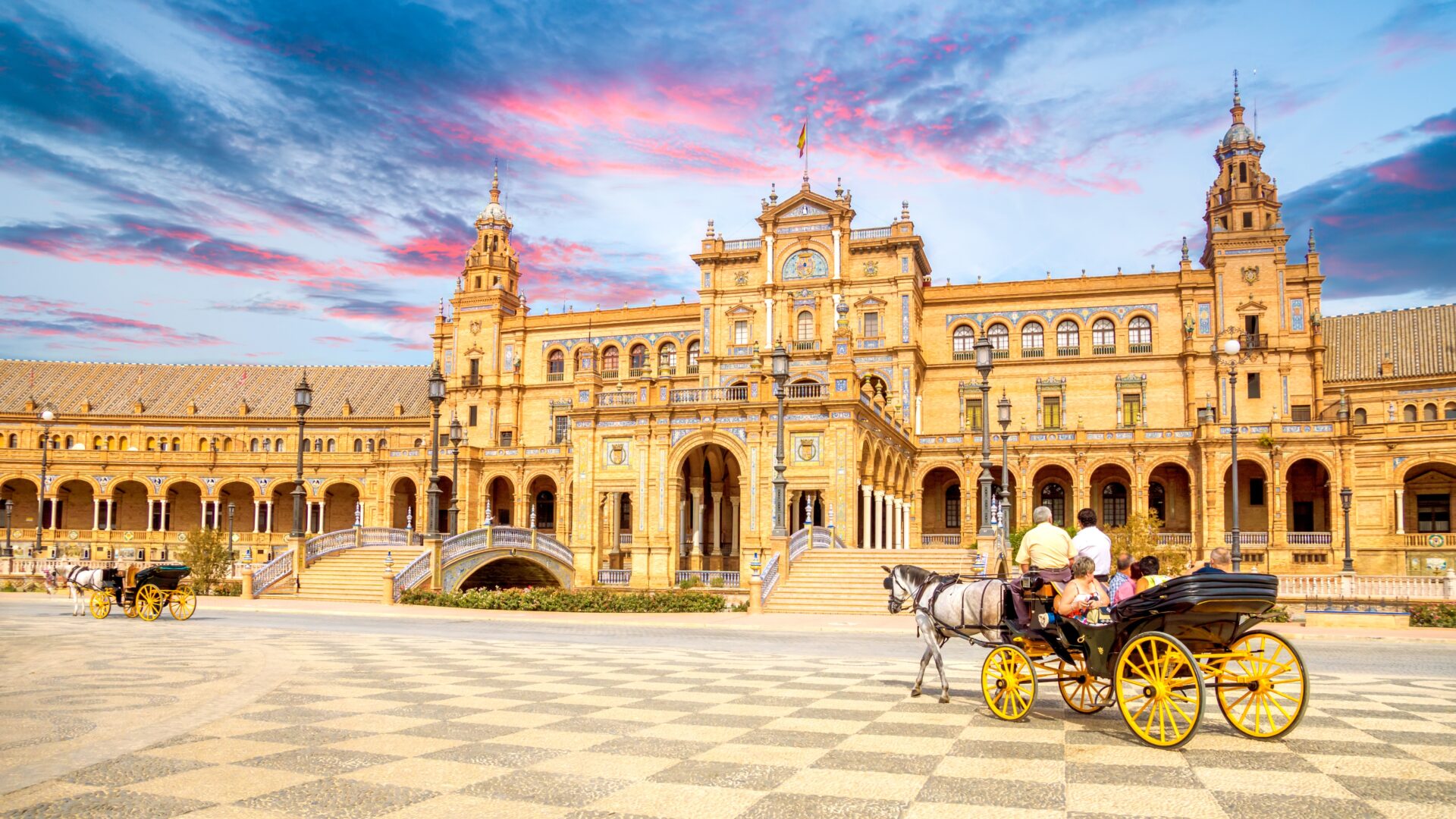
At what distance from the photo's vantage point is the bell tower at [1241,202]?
5353cm

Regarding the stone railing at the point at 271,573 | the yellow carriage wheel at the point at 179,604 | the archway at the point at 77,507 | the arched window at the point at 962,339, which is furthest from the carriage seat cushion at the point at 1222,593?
the archway at the point at 77,507

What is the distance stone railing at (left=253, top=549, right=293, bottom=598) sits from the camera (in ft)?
112

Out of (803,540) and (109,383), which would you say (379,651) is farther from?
(109,383)

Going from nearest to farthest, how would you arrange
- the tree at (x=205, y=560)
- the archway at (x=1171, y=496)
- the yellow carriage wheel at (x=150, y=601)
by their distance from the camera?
the yellow carriage wheel at (x=150, y=601) < the tree at (x=205, y=560) < the archway at (x=1171, y=496)

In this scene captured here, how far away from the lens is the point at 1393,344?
5769cm

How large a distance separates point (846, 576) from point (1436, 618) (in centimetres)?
1444

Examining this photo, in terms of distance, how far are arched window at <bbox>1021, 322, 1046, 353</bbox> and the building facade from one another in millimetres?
117

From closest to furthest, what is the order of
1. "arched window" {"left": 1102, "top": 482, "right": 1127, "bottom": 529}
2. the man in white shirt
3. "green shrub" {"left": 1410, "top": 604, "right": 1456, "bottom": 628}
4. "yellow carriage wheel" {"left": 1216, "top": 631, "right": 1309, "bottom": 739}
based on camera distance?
"yellow carriage wheel" {"left": 1216, "top": 631, "right": 1309, "bottom": 739}, the man in white shirt, "green shrub" {"left": 1410, "top": 604, "right": 1456, "bottom": 628}, "arched window" {"left": 1102, "top": 482, "right": 1127, "bottom": 529}

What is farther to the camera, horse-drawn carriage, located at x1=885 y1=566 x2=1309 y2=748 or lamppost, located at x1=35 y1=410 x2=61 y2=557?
lamppost, located at x1=35 y1=410 x2=61 y2=557

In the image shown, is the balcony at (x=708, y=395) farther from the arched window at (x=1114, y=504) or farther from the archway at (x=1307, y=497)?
the archway at (x=1307, y=497)

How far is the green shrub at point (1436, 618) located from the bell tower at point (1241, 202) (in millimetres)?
31927

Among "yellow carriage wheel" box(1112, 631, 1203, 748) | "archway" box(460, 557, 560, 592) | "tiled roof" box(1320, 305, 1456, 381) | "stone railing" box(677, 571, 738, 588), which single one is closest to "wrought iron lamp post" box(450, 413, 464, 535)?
"archway" box(460, 557, 560, 592)

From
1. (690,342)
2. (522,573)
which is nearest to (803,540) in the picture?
(522,573)

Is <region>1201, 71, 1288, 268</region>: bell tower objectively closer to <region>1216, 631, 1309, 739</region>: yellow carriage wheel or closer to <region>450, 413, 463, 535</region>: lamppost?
<region>450, 413, 463, 535</region>: lamppost
